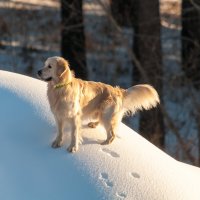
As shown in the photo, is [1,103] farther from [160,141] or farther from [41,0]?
[41,0]

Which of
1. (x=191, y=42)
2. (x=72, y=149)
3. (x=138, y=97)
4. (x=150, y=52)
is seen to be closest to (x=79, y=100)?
(x=72, y=149)

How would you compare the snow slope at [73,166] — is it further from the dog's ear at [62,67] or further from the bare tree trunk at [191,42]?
the bare tree trunk at [191,42]

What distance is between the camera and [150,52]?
11.4m

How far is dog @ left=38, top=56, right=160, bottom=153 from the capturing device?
15.6 ft

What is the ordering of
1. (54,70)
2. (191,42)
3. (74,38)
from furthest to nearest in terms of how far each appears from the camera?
1. (191,42)
2. (74,38)
3. (54,70)

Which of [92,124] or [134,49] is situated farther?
[134,49]

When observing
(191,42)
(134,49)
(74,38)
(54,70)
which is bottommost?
(191,42)

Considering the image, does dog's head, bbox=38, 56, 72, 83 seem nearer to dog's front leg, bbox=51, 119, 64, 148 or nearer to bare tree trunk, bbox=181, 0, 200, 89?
dog's front leg, bbox=51, 119, 64, 148

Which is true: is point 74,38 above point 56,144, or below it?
below

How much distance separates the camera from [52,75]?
15.5ft

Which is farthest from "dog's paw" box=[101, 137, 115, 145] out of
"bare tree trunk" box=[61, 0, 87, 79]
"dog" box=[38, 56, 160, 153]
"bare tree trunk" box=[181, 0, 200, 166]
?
"bare tree trunk" box=[61, 0, 87, 79]

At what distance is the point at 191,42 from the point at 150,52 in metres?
2.63

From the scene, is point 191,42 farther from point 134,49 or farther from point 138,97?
point 138,97

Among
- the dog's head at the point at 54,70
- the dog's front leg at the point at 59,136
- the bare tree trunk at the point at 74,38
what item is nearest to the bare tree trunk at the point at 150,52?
the bare tree trunk at the point at 74,38
